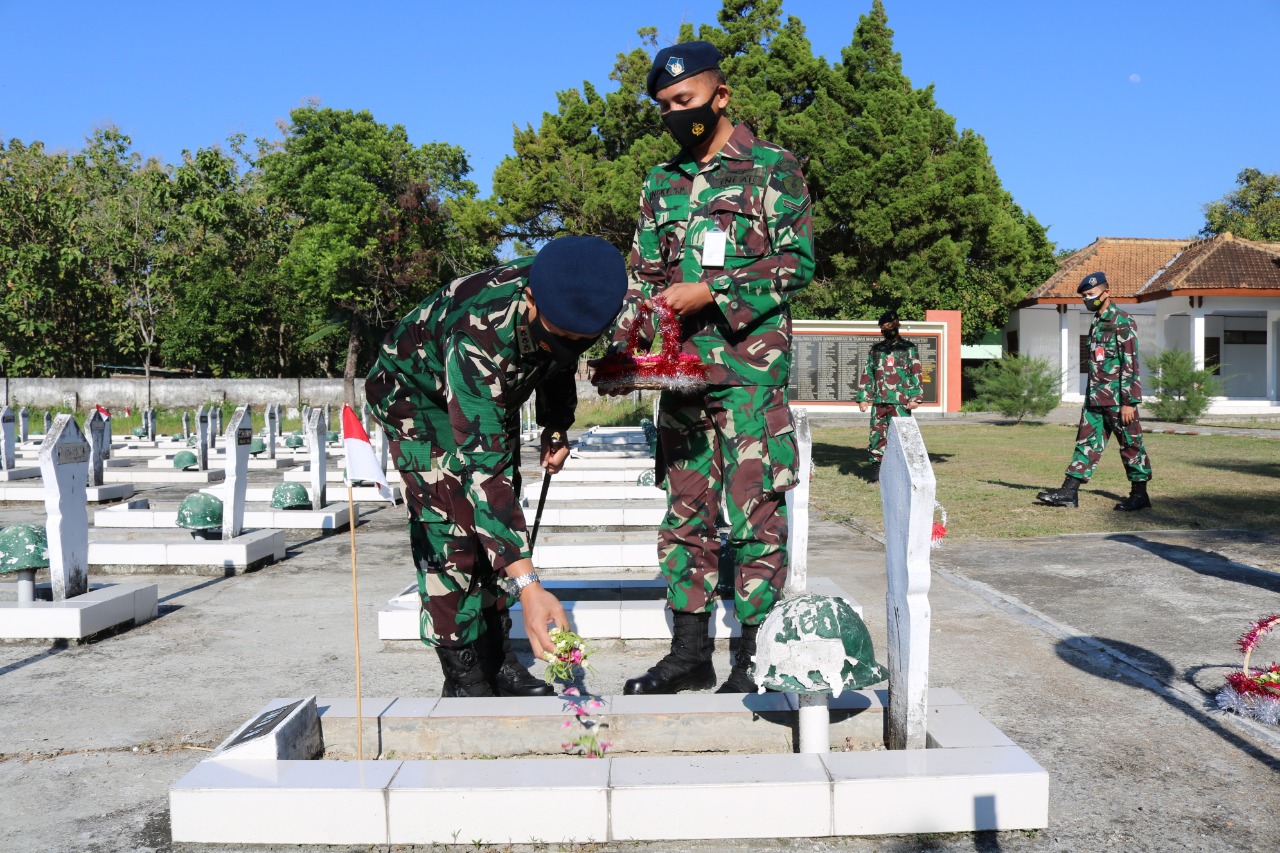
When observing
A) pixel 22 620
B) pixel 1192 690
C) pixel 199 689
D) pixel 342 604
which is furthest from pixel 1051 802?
pixel 22 620

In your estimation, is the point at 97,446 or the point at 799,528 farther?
the point at 97,446

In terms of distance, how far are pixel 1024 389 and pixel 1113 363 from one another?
17820 mm

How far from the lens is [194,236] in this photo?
41844 mm

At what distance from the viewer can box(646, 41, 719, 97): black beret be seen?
3834 mm

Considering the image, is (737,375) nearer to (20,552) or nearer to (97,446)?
(20,552)

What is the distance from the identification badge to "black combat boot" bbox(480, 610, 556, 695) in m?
1.58

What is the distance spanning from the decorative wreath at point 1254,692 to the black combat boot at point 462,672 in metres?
2.65

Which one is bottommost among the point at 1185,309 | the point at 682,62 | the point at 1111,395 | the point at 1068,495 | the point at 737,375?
the point at 1068,495

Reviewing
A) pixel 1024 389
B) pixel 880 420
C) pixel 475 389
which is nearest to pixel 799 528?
pixel 475 389

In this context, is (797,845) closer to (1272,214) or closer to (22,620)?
(22,620)

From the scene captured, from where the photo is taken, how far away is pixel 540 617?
2834mm

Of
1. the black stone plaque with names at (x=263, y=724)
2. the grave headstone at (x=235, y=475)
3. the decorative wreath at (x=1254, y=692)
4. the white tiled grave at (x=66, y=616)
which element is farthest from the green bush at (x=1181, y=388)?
the black stone plaque with names at (x=263, y=724)

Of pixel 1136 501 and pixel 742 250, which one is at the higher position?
pixel 742 250

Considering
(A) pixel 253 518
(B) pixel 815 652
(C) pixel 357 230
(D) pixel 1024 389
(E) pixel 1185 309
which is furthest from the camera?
(C) pixel 357 230
